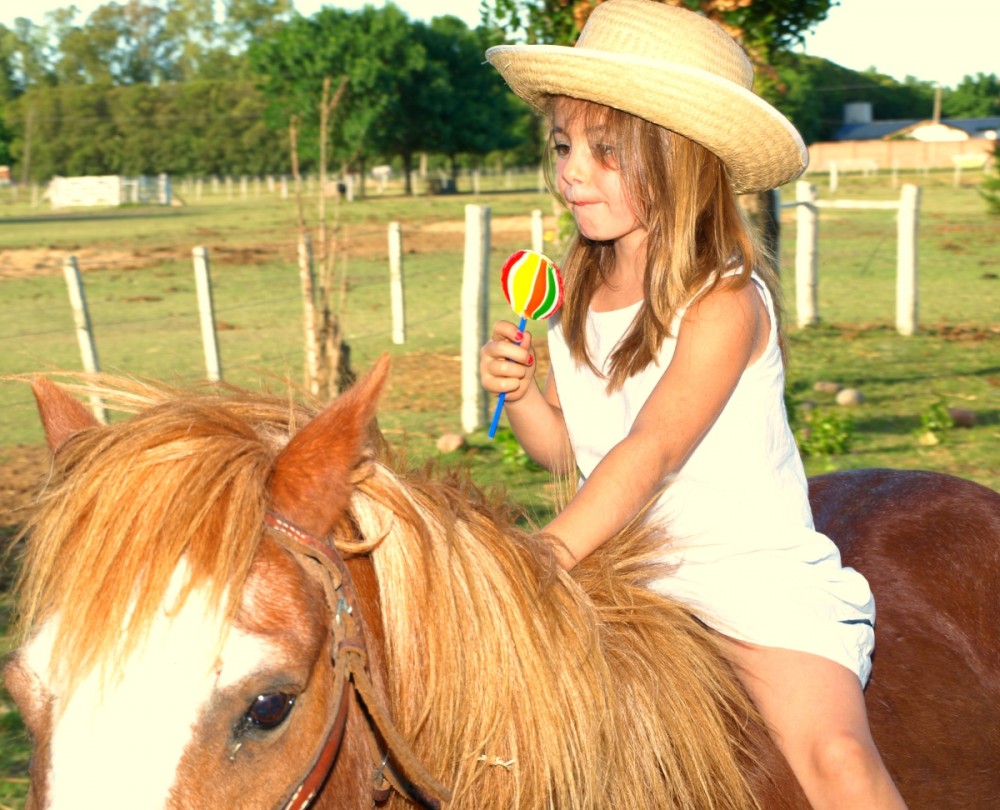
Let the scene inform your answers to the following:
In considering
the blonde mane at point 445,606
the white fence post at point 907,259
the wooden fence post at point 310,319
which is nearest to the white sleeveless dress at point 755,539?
the blonde mane at point 445,606

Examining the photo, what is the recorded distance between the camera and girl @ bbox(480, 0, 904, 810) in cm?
187

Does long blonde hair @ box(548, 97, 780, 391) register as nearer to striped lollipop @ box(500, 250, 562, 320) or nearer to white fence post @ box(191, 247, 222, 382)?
striped lollipop @ box(500, 250, 562, 320)

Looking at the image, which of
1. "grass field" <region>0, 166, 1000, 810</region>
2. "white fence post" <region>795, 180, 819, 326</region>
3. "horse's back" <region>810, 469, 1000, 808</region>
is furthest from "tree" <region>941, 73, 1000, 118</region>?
"horse's back" <region>810, 469, 1000, 808</region>

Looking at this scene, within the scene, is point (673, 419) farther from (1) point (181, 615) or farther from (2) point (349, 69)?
(2) point (349, 69)

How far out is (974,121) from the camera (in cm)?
8425

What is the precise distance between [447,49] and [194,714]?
59596 millimetres

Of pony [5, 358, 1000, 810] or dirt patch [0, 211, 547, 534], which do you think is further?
dirt patch [0, 211, 547, 534]

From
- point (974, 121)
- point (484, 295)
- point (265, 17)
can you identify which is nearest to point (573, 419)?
point (484, 295)

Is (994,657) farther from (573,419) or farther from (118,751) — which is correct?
(118,751)

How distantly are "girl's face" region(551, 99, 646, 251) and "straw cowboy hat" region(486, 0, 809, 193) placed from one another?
67 millimetres

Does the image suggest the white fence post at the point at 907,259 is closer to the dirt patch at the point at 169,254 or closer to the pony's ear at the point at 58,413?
the dirt patch at the point at 169,254

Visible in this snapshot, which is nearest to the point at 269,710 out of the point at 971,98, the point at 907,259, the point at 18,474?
the point at 18,474

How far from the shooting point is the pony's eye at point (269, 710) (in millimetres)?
1388

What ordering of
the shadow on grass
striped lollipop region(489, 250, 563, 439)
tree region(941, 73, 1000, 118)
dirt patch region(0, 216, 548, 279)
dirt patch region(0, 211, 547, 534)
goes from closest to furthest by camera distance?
striped lollipop region(489, 250, 563, 439)
the shadow on grass
dirt patch region(0, 211, 547, 534)
dirt patch region(0, 216, 548, 279)
tree region(941, 73, 1000, 118)
